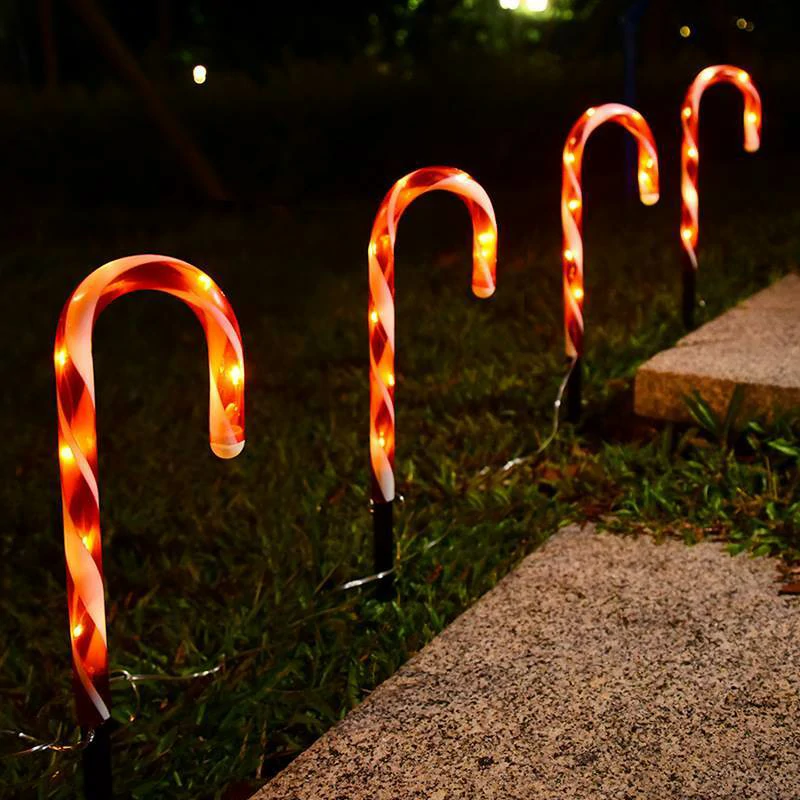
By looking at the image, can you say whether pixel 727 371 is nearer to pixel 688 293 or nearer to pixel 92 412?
pixel 688 293

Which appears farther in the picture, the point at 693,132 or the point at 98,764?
the point at 693,132

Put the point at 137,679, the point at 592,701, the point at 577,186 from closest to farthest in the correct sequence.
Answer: the point at 592,701, the point at 137,679, the point at 577,186

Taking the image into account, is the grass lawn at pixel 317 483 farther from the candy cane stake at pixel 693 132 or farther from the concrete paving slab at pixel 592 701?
the candy cane stake at pixel 693 132

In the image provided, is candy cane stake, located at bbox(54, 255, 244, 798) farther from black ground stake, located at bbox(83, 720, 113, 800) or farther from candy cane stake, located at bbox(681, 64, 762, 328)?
candy cane stake, located at bbox(681, 64, 762, 328)

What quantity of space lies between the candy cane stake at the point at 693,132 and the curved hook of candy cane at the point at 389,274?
1.93 metres

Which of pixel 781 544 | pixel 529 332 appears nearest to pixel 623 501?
pixel 781 544

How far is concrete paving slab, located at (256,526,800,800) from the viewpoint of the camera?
2.48 metres

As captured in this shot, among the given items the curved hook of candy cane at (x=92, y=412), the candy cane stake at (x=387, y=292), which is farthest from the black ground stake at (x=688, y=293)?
the curved hook of candy cane at (x=92, y=412)

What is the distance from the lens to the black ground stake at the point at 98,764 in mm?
2465

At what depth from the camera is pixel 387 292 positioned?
11.1 ft

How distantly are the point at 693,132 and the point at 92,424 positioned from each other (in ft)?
11.5

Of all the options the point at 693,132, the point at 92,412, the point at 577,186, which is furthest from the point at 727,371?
the point at 92,412

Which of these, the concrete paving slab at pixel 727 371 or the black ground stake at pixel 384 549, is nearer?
the black ground stake at pixel 384 549

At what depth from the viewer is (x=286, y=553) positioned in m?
3.92
